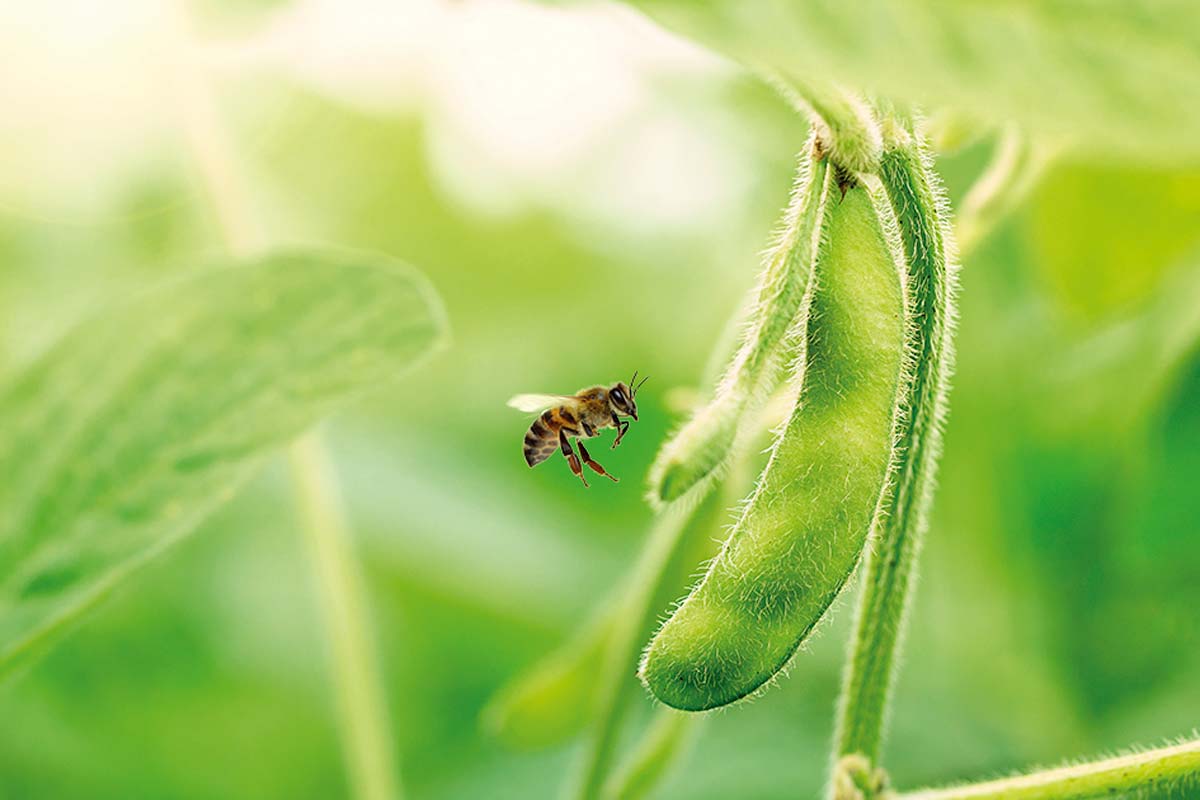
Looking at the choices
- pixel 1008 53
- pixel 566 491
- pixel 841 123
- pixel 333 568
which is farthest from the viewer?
pixel 566 491

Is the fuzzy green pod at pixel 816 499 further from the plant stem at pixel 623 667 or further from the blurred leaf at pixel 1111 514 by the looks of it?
the blurred leaf at pixel 1111 514

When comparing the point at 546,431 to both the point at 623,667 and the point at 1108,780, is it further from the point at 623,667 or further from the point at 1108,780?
the point at 1108,780

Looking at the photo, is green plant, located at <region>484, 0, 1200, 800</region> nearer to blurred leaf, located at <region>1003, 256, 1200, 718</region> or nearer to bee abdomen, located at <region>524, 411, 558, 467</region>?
bee abdomen, located at <region>524, 411, 558, 467</region>

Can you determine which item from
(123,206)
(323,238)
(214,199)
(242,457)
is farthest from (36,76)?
(242,457)

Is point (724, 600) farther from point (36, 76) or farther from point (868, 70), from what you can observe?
point (36, 76)

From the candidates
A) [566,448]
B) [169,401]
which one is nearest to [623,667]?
[566,448]

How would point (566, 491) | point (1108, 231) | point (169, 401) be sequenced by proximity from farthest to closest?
point (566, 491) < point (1108, 231) < point (169, 401)
